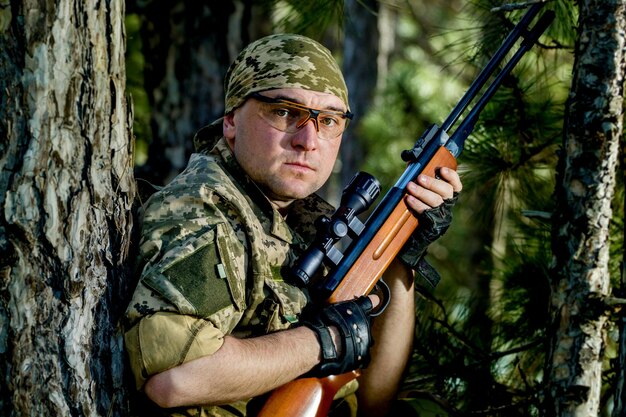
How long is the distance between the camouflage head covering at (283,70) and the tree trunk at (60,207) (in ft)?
2.26

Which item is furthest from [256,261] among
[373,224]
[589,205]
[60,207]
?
[589,205]

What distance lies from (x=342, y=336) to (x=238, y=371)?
0.47 metres

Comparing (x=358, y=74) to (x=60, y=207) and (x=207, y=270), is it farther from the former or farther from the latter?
(x=60, y=207)

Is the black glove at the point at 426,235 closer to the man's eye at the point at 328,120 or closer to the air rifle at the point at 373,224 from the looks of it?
the air rifle at the point at 373,224

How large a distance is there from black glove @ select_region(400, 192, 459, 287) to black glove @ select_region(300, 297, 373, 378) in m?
0.49

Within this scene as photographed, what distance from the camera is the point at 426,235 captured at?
3.28m

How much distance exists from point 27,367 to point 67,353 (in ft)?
0.40

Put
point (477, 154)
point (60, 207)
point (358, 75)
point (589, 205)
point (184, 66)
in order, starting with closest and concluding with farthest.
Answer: point (60, 207), point (589, 205), point (477, 154), point (184, 66), point (358, 75)

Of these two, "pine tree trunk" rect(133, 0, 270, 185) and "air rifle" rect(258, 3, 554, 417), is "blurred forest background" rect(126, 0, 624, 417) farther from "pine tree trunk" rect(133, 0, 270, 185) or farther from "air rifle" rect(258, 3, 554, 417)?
"air rifle" rect(258, 3, 554, 417)

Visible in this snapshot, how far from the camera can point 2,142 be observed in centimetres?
229

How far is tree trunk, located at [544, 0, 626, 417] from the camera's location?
279 cm

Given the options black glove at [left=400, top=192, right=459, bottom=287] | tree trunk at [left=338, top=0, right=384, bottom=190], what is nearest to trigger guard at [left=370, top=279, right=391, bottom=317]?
black glove at [left=400, top=192, right=459, bottom=287]

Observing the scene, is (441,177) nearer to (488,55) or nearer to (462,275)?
(488,55)

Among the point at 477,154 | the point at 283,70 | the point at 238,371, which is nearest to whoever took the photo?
the point at 238,371
